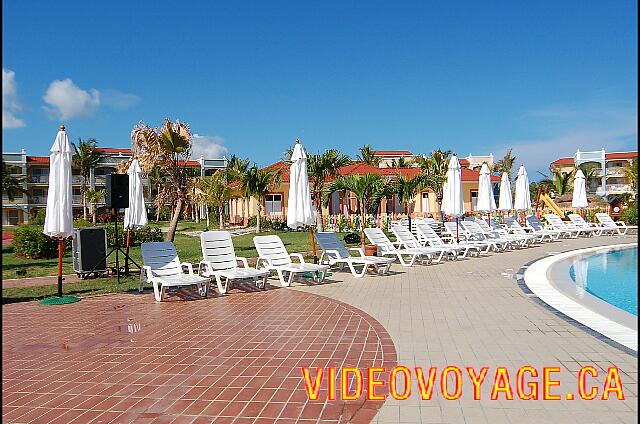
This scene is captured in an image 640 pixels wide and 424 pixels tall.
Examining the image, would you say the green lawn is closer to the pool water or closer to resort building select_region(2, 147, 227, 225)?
the pool water

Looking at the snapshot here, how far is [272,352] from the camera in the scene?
18.0 feet

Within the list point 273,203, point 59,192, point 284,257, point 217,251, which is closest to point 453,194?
point 284,257

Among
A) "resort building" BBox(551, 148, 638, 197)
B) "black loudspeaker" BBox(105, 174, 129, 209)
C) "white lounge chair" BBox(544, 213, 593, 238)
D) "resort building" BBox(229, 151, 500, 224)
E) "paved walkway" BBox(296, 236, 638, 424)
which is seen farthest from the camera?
"resort building" BBox(551, 148, 638, 197)

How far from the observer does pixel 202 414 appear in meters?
3.86

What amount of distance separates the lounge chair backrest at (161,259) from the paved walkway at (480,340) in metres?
2.46

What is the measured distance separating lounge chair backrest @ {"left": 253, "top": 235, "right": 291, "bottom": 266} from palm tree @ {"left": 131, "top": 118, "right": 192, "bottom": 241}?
21.9 ft

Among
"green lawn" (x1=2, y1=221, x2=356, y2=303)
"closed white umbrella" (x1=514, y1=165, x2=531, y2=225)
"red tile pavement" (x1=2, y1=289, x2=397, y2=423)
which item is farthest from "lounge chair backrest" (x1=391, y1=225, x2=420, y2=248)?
"closed white umbrella" (x1=514, y1=165, x2=531, y2=225)

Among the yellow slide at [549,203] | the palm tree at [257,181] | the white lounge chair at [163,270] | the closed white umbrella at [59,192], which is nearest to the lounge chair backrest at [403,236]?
the white lounge chair at [163,270]

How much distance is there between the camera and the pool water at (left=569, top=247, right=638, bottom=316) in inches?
368

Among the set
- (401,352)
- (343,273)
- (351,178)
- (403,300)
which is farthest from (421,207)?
(401,352)

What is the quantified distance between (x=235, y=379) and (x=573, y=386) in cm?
285

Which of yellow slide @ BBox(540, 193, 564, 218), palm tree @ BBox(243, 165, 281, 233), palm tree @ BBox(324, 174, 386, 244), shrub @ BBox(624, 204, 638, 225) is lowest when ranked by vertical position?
shrub @ BBox(624, 204, 638, 225)

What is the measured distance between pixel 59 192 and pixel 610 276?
12066 millimetres

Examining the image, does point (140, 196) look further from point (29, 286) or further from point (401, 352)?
point (401, 352)
